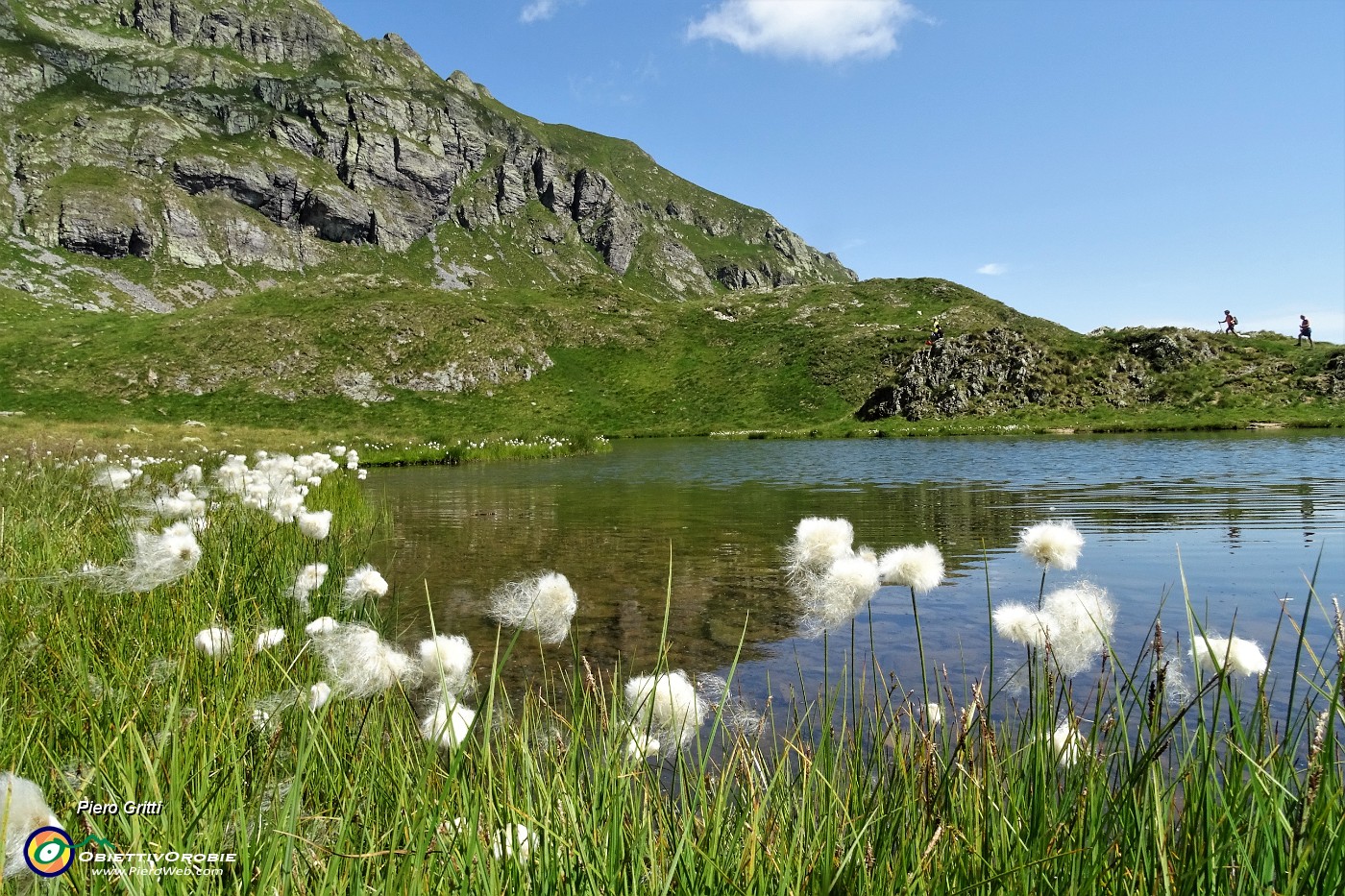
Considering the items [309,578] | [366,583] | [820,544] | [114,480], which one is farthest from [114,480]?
[820,544]

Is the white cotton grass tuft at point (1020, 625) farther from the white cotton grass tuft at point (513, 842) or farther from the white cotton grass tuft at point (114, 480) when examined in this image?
the white cotton grass tuft at point (114, 480)

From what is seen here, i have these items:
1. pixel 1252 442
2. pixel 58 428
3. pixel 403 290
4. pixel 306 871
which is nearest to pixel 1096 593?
pixel 306 871

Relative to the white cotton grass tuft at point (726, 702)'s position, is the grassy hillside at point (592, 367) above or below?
above

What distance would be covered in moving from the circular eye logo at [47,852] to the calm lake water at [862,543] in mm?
1797

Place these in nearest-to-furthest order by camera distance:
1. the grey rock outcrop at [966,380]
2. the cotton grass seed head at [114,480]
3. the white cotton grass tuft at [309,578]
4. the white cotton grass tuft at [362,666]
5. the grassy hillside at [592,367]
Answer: the white cotton grass tuft at [362,666] < the white cotton grass tuft at [309,578] < the cotton grass seed head at [114,480] < the grassy hillside at [592,367] < the grey rock outcrop at [966,380]

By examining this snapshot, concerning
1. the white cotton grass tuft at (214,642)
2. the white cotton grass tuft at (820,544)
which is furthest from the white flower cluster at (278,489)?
the white cotton grass tuft at (820,544)

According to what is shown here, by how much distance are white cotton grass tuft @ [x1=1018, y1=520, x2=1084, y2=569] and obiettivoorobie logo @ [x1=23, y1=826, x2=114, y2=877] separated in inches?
126

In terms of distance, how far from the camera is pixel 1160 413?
49156 millimetres

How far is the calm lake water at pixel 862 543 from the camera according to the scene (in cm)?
675

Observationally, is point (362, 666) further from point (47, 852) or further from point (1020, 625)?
point (1020, 625)

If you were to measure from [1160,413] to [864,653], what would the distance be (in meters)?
53.2

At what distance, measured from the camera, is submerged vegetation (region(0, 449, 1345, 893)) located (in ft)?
6.21

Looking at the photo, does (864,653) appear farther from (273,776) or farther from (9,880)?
(9,880)

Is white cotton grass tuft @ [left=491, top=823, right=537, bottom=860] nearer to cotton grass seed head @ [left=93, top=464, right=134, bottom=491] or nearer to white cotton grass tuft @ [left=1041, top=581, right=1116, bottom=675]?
white cotton grass tuft @ [left=1041, top=581, right=1116, bottom=675]
